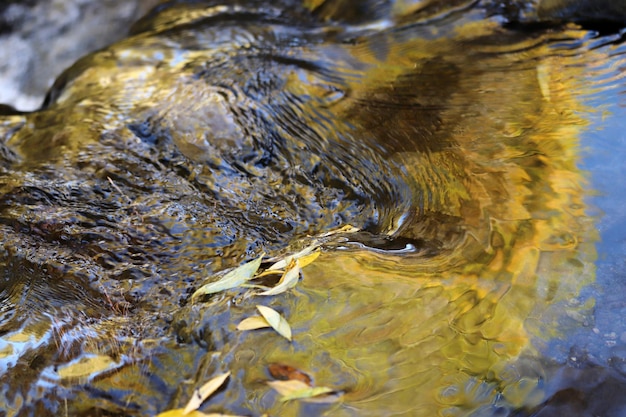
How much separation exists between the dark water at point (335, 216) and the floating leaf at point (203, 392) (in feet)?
0.07

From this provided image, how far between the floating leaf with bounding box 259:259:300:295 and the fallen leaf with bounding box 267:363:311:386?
0.94ft

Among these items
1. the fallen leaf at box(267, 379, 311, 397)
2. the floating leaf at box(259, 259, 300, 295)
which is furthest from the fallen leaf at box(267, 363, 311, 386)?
the floating leaf at box(259, 259, 300, 295)

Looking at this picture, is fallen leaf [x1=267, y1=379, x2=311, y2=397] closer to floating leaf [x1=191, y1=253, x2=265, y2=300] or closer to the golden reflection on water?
the golden reflection on water

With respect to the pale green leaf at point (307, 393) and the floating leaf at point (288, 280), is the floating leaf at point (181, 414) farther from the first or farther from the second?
the floating leaf at point (288, 280)

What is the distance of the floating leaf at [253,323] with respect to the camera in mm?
1781

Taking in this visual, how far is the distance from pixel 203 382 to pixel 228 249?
839 mm

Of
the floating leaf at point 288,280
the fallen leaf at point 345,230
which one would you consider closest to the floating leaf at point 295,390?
the floating leaf at point 288,280

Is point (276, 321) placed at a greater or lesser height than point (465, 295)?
greater

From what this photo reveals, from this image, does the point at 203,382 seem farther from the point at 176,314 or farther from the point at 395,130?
the point at 395,130

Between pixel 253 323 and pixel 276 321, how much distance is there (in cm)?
7

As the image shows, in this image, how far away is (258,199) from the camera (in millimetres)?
2795

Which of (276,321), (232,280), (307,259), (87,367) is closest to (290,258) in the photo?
(307,259)

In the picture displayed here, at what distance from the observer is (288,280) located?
6.36 ft

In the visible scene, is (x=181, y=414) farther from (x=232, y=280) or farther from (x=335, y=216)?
(x=335, y=216)
